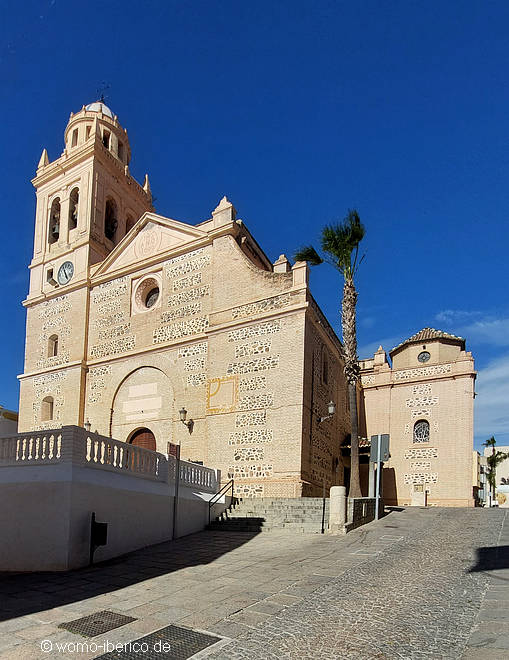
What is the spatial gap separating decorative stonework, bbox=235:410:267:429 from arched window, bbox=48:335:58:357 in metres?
11.1

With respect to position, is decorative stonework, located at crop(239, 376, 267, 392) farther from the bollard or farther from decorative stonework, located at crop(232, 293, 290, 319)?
the bollard

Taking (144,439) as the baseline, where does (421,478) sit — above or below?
below

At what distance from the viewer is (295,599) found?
680 cm

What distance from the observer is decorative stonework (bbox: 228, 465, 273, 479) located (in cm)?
1745

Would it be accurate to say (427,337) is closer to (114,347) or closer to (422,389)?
(422,389)

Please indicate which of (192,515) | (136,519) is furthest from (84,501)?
(192,515)

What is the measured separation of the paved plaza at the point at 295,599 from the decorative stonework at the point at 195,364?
30.8ft

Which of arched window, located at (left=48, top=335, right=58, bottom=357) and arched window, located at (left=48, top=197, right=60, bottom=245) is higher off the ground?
arched window, located at (left=48, top=197, right=60, bottom=245)

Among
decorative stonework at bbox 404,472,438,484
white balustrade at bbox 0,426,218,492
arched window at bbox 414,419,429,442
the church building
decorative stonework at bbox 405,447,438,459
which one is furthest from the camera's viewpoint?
arched window at bbox 414,419,429,442

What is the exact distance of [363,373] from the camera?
28.2m

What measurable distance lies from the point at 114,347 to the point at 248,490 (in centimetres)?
919

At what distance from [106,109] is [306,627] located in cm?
2921

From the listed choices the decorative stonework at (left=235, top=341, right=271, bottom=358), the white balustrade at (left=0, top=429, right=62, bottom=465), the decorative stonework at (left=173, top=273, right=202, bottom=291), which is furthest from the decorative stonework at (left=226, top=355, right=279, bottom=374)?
the white balustrade at (left=0, top=429, right=62, bottom=465)

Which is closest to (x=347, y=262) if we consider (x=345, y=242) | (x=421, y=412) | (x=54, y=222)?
(x=345, y=242)
